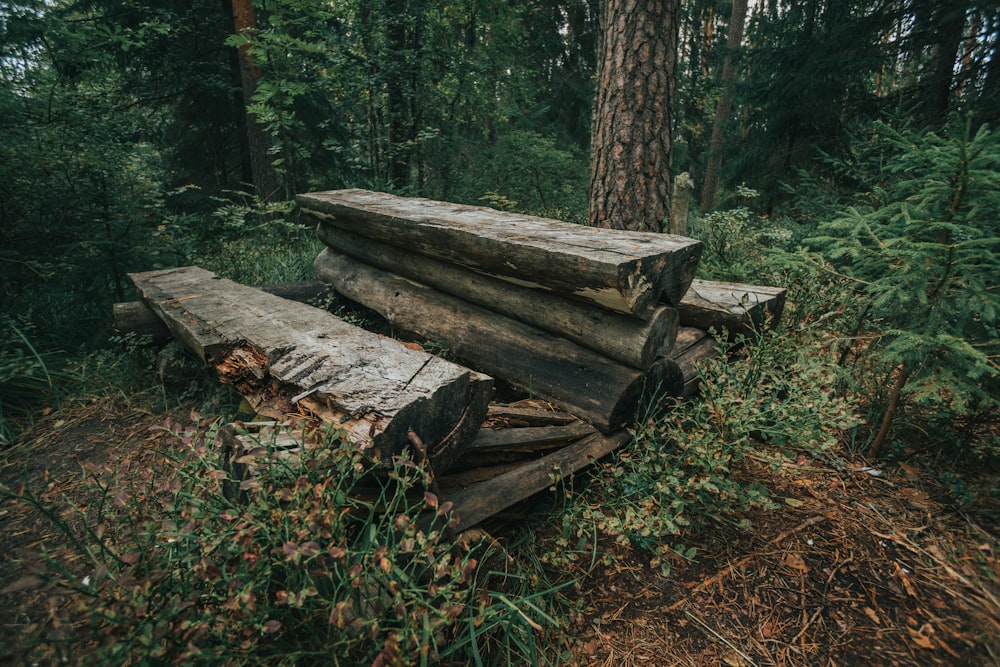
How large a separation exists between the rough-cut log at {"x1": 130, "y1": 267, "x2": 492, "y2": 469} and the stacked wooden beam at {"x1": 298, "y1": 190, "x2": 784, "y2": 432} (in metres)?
0.86

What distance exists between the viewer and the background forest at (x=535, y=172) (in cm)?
250

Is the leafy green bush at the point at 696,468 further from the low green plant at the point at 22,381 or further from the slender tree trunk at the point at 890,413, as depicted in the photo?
the low green plant at the point at 22,381

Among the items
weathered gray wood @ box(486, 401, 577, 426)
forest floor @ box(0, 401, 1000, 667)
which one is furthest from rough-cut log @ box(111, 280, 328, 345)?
weathered gray wood @ box(486, 401, 577, 426)

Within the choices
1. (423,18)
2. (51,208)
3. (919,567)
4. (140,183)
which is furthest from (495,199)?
(919,567)

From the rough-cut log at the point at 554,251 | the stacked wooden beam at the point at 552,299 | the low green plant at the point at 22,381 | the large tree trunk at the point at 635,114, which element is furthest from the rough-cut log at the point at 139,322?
the large tree trunk at the point at 635,114

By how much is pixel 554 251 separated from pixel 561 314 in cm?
47

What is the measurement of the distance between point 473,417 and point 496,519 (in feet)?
2.02

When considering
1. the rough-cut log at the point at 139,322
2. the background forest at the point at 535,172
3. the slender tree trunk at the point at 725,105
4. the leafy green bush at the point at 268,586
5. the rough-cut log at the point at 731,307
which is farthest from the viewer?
Answer: the slender tree trunk at the point at 725,105

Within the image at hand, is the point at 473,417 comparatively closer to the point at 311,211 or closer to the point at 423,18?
the point at 311,211

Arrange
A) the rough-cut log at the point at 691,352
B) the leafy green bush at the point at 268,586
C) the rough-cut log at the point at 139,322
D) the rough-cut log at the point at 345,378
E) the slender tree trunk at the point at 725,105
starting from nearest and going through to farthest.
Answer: the leafy green bush at the point at 268,586 < the rough-cut log at the point at 345,378 < the rough-cut log at the point at 691,352 < the rough-cut log at the point at 139,322 < the slender tree trunk at the point at 725,105

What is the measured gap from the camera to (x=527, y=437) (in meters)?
2.51

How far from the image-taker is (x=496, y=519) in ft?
7.83

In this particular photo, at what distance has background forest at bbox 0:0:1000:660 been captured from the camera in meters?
2.50

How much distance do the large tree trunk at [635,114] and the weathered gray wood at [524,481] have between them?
2527mm
